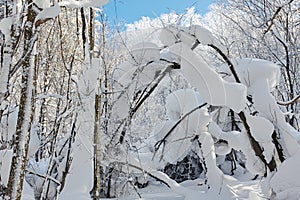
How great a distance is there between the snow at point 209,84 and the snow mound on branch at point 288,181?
790mm

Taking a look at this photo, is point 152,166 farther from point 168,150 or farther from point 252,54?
point 252,54

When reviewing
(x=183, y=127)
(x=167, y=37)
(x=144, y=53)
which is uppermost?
(x=167, y=37)

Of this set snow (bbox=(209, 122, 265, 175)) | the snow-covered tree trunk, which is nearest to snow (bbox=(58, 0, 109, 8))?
the snow-covered tree trunk

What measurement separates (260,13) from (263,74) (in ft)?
19.2

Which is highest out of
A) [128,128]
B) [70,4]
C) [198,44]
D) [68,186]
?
[198,44]

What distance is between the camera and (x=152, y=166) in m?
4.75

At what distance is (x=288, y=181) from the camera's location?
3.68 metres

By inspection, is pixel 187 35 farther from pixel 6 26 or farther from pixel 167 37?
pixel 6 26

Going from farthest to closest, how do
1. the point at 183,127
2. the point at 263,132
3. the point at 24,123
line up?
1. the point at 183,127
2. the point at 263,132
3. the point at 24,123

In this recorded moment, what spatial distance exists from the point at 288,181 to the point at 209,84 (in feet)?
4.33

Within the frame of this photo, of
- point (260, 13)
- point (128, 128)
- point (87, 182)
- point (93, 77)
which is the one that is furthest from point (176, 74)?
point (260, 13)

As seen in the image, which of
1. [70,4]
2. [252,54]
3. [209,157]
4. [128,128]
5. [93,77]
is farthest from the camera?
[252,54]

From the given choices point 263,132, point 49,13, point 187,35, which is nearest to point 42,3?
point 49,13

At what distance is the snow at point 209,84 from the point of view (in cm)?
382
